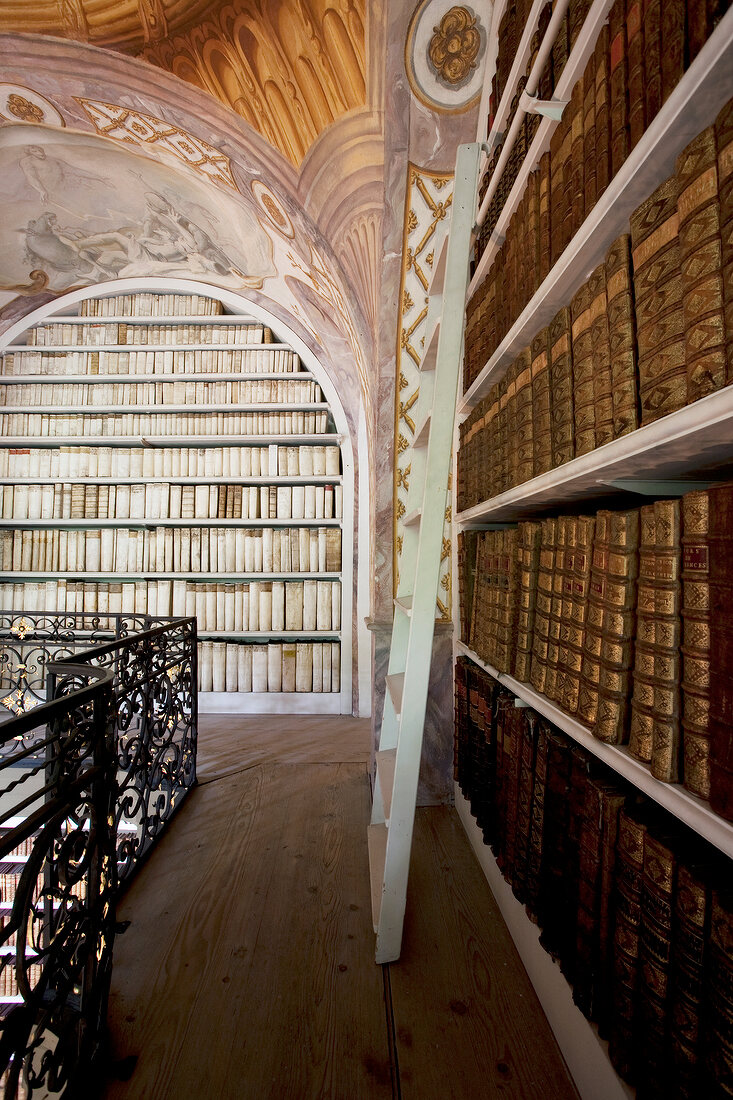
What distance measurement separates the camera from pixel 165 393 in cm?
396

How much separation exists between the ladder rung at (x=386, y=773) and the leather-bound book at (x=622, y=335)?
109 centimetres

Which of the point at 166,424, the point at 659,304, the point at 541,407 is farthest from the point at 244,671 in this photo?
the point at 659,304

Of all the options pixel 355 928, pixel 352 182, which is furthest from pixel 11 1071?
pixel 352 182

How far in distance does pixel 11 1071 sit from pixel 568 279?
1698 millimetres

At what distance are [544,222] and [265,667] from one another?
331 cm

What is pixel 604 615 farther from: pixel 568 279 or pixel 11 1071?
pixel 11 1071

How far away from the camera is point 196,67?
2.38 metres

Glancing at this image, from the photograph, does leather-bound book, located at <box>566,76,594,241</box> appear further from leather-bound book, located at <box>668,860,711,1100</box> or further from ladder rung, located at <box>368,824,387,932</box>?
ladder rung, located at <box>368,824,387,932</box>

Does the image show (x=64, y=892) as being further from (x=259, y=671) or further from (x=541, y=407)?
(x=259, y=671)

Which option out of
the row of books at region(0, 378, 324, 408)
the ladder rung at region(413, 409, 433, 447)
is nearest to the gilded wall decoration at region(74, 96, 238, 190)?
the row of books at region(0, 378, 324, 408)

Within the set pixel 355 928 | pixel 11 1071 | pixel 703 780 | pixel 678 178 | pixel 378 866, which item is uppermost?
pixel 678 178

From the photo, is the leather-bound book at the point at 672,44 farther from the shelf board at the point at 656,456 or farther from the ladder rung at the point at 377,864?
the ladder rung at the point at 377,864

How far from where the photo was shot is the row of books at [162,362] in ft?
A: 13.0

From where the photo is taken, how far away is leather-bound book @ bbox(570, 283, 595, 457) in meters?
0.87
